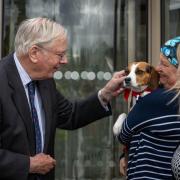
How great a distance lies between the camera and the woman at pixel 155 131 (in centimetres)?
249

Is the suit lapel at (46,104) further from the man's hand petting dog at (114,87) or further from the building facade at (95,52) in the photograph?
the building facade at (95,52)

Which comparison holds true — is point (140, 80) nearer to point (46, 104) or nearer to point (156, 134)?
point (156, 134)

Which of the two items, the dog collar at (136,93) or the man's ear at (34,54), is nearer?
the man's ear at (34,54)

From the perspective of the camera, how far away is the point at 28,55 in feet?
8.36

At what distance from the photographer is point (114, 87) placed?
2.89 meters

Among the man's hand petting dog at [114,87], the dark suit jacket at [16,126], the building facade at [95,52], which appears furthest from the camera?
the building facade at [95,52]

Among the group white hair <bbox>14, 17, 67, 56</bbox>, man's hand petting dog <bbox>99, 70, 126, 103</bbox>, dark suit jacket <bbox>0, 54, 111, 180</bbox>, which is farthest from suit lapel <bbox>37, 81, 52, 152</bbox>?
man's hand petting dog <bbox>99, 70, 126, 103</bbox>

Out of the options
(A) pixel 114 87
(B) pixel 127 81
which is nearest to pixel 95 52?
(A) pixel 114 87

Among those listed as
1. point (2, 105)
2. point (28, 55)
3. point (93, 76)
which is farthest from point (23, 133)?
point (93, 76)

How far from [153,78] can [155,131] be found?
0.32m

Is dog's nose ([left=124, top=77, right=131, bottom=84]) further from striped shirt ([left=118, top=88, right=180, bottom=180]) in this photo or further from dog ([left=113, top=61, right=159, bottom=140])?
striped shirt ([left=118, top=88, right=180, bottom=180])

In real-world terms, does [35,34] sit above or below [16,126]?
above

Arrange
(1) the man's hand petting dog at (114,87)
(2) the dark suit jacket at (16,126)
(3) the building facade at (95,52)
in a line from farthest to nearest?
(3) the building facade at (95,52)
(1) the man's hand petting dog at (114,87)
(2) the dark suit jacket at (16,126)

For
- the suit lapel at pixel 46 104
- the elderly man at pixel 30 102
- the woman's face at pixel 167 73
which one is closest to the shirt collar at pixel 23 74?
the elderly man at pixel 30 102
